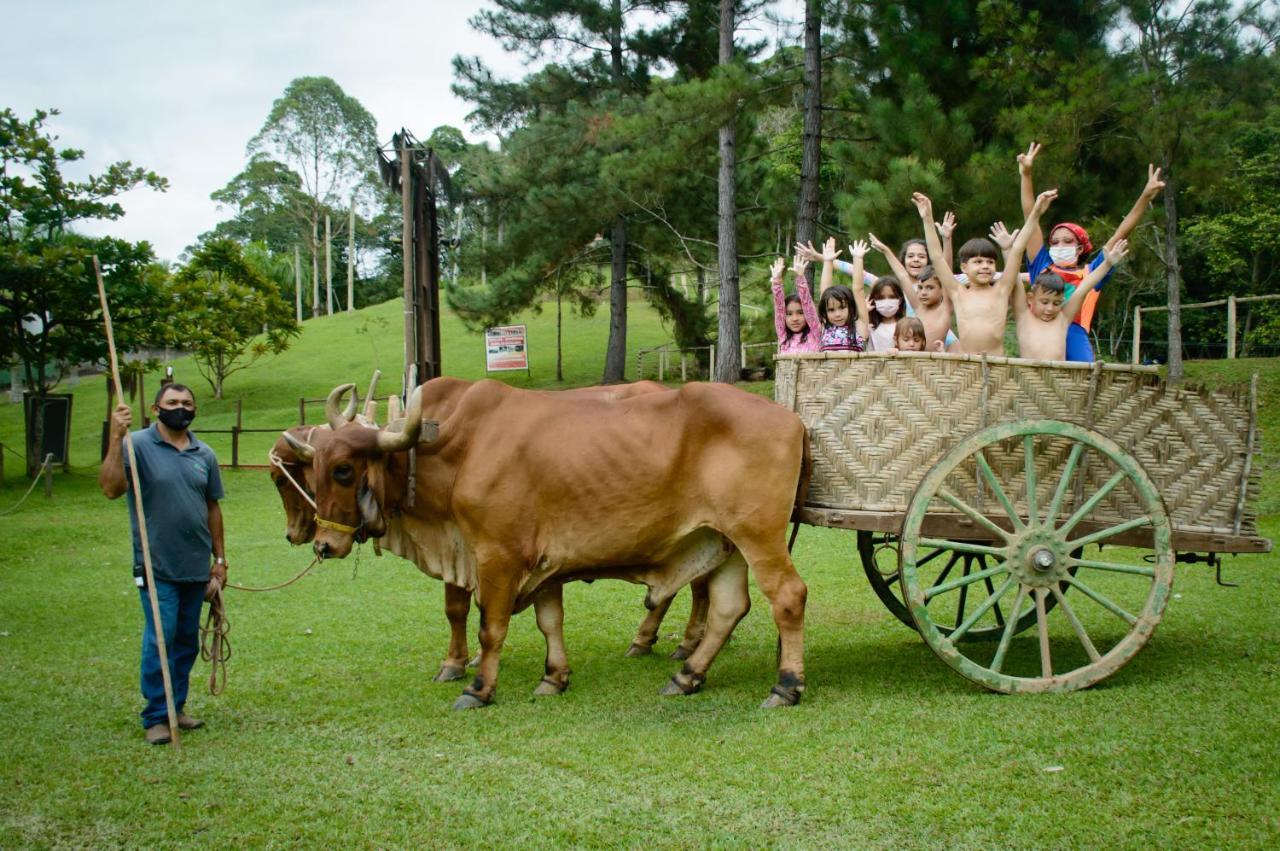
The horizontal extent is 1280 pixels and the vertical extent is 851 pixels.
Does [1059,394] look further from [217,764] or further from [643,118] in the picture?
[643,118]

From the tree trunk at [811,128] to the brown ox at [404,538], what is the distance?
32.4 ft

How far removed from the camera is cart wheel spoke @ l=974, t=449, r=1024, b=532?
546 cm

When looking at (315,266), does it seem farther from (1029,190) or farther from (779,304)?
(1029,190)

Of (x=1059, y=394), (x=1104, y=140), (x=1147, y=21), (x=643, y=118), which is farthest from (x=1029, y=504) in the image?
(x=1147, y=21)

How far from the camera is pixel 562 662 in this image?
6422 mm

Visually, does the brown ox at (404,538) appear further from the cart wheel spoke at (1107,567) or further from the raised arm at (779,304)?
the cart wheel spoke at (1107,567)

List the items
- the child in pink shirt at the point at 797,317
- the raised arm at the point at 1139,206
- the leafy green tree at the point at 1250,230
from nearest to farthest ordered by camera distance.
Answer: the raised arm at the point at 1139,206, the child in pink shirt at the point at 797,317, the leafy green tree at the point at 1250,230

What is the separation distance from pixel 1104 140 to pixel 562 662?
1272 centimetres

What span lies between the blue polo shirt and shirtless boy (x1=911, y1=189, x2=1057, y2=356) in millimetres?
4207

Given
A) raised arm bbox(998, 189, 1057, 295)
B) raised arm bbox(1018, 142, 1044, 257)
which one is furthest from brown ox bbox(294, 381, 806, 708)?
raised arm bbox(1018, 142, 1044, 257)

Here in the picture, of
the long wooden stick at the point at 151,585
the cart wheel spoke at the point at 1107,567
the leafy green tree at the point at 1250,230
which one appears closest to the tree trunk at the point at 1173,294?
the leafy green tree at the point at 1250,230

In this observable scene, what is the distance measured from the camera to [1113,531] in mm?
5445

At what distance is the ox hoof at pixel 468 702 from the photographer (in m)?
6.05

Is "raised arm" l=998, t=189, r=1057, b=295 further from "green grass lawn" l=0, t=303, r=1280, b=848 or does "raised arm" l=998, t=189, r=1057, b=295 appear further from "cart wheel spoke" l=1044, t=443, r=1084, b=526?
"green grass lawn" l=0, t=303, r=1280, b=848
